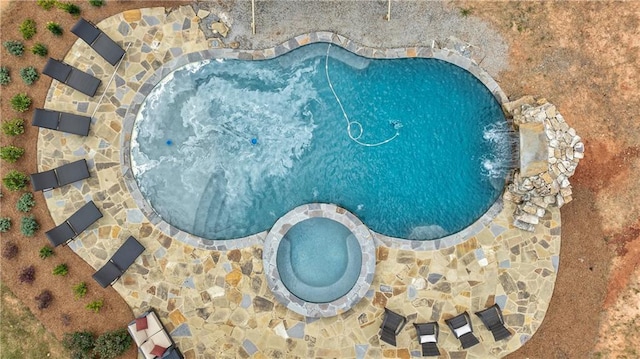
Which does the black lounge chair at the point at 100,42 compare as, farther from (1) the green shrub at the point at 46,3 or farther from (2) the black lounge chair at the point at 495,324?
(2) the black lounge chair at the point at 495,324

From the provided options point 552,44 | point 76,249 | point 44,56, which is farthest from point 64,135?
point 552,44

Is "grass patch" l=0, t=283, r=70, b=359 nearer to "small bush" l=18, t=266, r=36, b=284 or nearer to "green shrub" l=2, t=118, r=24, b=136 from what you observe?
"small bush" l=18, t=266, r=36, b=284

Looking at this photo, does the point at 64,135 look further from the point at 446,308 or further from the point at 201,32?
the point at 446,308

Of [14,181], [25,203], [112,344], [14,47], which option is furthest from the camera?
[14,47]

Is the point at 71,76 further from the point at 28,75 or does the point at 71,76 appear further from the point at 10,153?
the point at 10,153

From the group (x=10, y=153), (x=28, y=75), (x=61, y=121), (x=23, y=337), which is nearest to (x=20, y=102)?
(x=28, y=75)

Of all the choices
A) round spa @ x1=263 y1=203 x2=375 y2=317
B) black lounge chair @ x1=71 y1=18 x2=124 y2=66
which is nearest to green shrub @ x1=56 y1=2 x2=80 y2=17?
black lounge chair @ x1=71 y1=18 x2=124 y2=66

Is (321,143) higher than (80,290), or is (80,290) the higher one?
(321,143)
